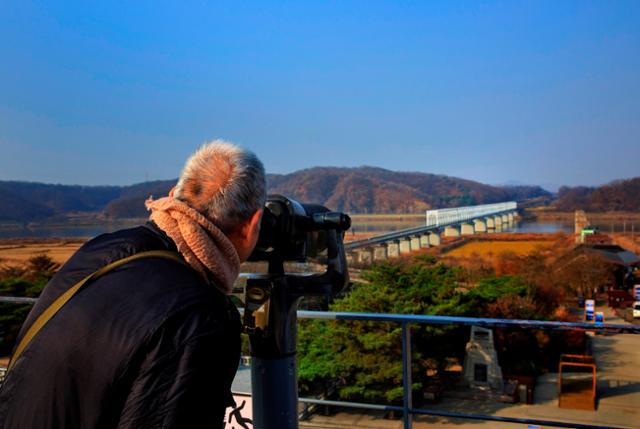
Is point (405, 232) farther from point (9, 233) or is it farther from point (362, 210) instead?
point (9, 233)

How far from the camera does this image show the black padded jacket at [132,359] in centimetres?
85

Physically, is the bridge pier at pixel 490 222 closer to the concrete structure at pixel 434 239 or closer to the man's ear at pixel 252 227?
the concrete structure at pixel 434 239

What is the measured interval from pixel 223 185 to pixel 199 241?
0.14 metres

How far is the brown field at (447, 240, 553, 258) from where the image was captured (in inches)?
2168

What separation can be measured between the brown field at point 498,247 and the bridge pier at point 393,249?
561cm

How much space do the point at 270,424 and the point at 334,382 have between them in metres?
16.8

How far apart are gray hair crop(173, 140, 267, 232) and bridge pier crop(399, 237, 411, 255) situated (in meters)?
55.9

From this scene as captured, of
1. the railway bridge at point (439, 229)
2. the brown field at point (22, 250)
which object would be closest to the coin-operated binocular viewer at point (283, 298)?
the brown field at point (22, 250)

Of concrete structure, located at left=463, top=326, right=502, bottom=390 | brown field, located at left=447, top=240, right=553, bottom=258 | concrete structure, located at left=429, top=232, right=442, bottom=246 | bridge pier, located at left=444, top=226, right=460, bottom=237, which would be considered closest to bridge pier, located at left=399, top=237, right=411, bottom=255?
brown field, located at left=447, top=240, right=553, bottom=258

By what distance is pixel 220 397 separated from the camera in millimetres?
898

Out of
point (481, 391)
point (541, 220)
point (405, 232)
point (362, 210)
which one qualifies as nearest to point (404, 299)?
point (481, 391)

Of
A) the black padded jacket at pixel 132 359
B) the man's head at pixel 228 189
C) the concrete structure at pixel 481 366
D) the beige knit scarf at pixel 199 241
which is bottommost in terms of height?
the concrete structure at pixel 481 366

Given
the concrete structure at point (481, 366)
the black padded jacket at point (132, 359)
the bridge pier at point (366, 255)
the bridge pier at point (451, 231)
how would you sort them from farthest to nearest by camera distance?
the bridge pier at point (451, 231) < the bridge pier at point (366, 255) < the concrete structure at point (481, 366) < the black padded jacket at point (132, 359)

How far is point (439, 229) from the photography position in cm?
6725
